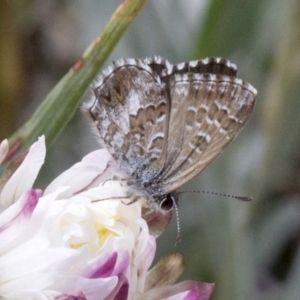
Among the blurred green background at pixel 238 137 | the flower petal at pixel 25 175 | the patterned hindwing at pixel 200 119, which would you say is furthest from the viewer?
the blurred green background at pixel 238 137

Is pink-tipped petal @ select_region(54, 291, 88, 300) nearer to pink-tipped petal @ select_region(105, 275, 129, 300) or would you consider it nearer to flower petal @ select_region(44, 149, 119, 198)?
pink-tipped petal @ select_region(105, 275, 129, 300)

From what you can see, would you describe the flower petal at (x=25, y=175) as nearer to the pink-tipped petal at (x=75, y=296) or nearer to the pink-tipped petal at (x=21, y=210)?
the pink-tipped petal at (x=21, y=210)

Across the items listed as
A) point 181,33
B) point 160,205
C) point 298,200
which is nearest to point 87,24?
point 181,33

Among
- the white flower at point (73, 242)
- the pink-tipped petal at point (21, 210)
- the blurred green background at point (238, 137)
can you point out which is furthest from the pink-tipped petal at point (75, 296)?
the blurred green background at point (238, 137)

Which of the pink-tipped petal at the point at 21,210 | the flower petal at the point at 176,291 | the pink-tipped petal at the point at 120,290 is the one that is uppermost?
the pink-tipped petal at the point at 21,210

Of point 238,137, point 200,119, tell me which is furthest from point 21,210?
point 238,137

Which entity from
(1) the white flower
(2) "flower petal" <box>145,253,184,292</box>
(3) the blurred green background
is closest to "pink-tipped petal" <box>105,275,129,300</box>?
(1) the white flower
